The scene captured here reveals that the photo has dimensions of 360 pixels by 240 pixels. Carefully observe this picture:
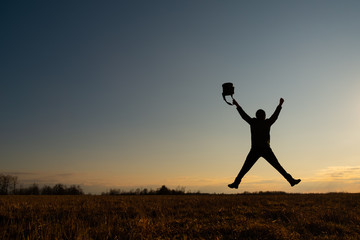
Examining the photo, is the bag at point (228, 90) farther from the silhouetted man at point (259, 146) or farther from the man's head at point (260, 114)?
the man's head at point (260, 114)

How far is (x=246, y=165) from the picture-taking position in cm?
763

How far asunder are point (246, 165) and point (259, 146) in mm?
607

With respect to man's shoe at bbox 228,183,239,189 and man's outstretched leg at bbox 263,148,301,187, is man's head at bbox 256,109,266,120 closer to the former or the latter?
man's outstretched leg at bbox 263,148,301,187

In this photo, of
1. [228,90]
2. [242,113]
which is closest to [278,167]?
[242,113]

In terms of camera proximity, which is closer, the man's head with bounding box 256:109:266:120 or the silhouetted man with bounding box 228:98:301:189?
the silhouetted man with bounding box 228:98:301:189

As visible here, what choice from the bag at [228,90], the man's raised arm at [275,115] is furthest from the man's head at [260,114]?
the bag at [228,90]

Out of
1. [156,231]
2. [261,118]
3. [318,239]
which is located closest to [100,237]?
[156,231]

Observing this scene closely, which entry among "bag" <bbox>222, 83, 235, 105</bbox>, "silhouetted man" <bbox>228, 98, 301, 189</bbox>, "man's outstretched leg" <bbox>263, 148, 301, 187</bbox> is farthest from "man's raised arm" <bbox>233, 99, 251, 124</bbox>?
"man's outstretched leg" <bbox>263, 148, 301, 187</bbox>

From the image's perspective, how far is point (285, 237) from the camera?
23.9 ft

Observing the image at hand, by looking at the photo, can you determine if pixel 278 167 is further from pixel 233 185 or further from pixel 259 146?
pixel 233 185

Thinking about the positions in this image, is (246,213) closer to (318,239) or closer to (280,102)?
(318,239)

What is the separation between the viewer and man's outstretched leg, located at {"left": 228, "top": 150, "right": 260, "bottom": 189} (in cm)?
753

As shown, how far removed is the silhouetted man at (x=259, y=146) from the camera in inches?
295

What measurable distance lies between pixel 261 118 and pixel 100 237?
4.86 meters
